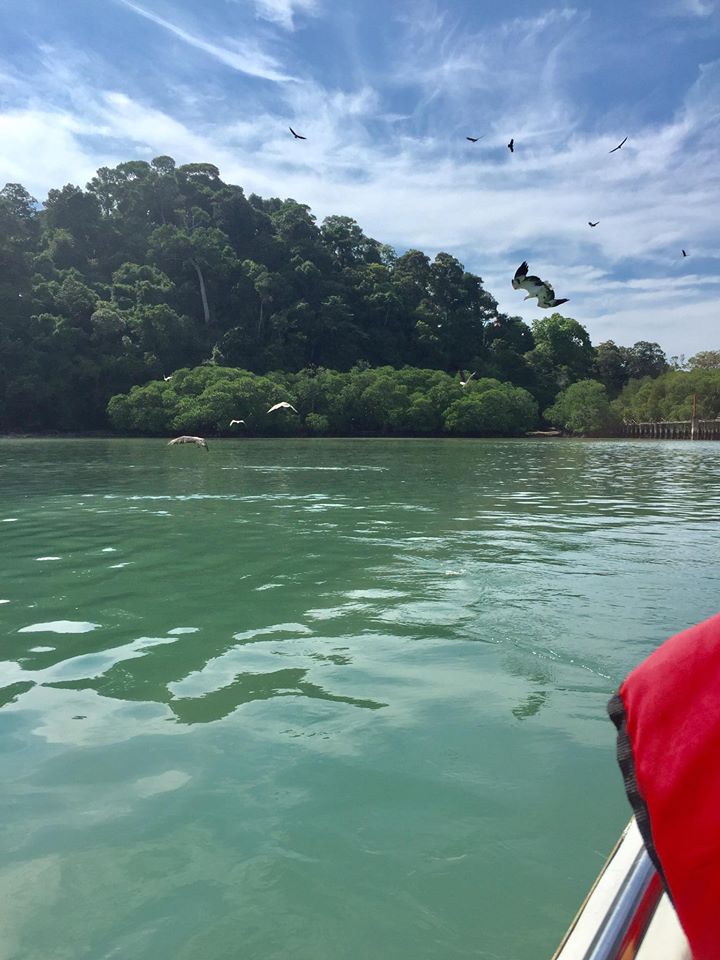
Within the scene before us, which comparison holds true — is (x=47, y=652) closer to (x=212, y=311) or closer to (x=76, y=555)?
(x=76, y=555)

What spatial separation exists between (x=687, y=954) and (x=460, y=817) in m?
2.02

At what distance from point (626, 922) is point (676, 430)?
8530 centimetres

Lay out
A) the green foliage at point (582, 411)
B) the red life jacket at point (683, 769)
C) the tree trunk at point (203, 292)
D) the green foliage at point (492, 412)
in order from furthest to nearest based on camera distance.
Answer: the tree trunk at point (203, 292) < the green foliage at point (582, 411) < the green foliage at point (492, 412) < the red life jacket at point (683, 769)

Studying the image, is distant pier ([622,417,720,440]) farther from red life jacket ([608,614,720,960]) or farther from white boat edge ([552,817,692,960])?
red life jacket ([608,614,720,960])

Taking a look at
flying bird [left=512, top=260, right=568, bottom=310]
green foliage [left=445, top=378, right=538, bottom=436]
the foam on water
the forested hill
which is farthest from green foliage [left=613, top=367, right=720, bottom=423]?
the foam on water

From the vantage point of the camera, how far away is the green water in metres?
2.81

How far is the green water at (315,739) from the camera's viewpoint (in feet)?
9.21

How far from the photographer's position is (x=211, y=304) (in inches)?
3482

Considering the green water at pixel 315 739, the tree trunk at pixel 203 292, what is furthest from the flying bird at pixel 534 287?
the tree trunk at pixel 203 292

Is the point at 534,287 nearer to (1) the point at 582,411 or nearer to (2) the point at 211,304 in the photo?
(1) the point at 582,411

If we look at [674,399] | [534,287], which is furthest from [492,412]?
[534,287]

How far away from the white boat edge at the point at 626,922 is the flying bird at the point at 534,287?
18.5ft

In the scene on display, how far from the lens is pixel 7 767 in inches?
156

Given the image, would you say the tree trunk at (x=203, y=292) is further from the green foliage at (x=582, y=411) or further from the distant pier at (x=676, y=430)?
the distant pier at (x=676, y=430)
